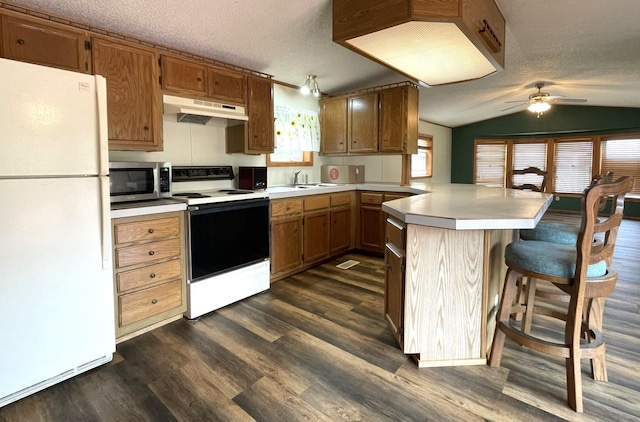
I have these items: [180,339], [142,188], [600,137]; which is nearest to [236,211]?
[142,188]

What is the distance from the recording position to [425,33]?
2.08m

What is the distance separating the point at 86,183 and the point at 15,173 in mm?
292

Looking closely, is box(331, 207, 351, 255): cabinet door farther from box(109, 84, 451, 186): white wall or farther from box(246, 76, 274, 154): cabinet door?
box(246, 76, 274, 154): cabinet door

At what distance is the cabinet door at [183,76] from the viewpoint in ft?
8.56

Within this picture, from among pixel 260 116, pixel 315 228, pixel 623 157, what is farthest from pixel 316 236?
pixel 623 157

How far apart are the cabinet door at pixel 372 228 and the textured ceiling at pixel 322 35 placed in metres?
1.64

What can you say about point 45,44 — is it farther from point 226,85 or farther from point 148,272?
point 148,272

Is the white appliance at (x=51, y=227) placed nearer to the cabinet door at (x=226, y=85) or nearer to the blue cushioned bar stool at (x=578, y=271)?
the cabinet door at (x=226, y=85)

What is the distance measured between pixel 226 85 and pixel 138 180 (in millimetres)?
1150

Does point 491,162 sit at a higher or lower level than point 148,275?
higher

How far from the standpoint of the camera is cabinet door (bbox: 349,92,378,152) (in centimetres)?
417

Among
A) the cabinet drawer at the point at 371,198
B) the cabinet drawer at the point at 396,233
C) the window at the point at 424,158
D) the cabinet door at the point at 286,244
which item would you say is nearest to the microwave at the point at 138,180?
the cabinet door at the point at 286,244

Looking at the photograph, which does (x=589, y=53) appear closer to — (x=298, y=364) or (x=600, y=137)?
(x=298, y=364)

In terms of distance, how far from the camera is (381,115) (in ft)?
13.5
